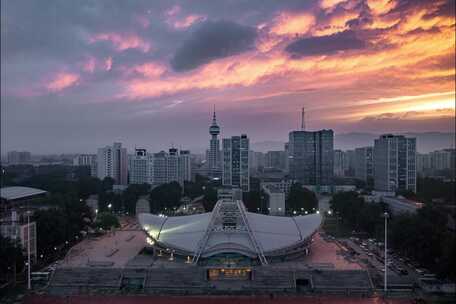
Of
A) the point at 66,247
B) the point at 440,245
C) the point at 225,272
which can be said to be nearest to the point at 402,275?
the point at 440,245

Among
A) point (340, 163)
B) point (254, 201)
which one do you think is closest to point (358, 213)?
point (254, 201)

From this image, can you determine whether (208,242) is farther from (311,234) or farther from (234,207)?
(311,234)

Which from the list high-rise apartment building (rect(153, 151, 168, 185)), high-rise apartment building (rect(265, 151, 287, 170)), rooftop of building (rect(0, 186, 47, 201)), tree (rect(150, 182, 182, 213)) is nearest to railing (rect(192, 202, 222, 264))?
tree (rect(150, 182, 182, 213))

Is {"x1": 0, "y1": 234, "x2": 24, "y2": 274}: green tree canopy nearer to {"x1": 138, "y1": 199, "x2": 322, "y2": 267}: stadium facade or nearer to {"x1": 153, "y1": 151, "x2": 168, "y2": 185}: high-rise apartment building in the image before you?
{"x1": 138, "y1": 199, "x2": 322, "y2": 267}: stadium facade

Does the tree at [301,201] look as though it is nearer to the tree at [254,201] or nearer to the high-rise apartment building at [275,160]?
the tree at [254,201]

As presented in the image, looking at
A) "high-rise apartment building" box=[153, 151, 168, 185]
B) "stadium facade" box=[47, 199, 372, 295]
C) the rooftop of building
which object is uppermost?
"high-rise apartment building" box=[153, 151, 168, 185]

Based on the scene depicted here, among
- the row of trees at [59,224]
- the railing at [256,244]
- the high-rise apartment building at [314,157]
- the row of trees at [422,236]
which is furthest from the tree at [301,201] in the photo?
the row of trees at [59,224]
